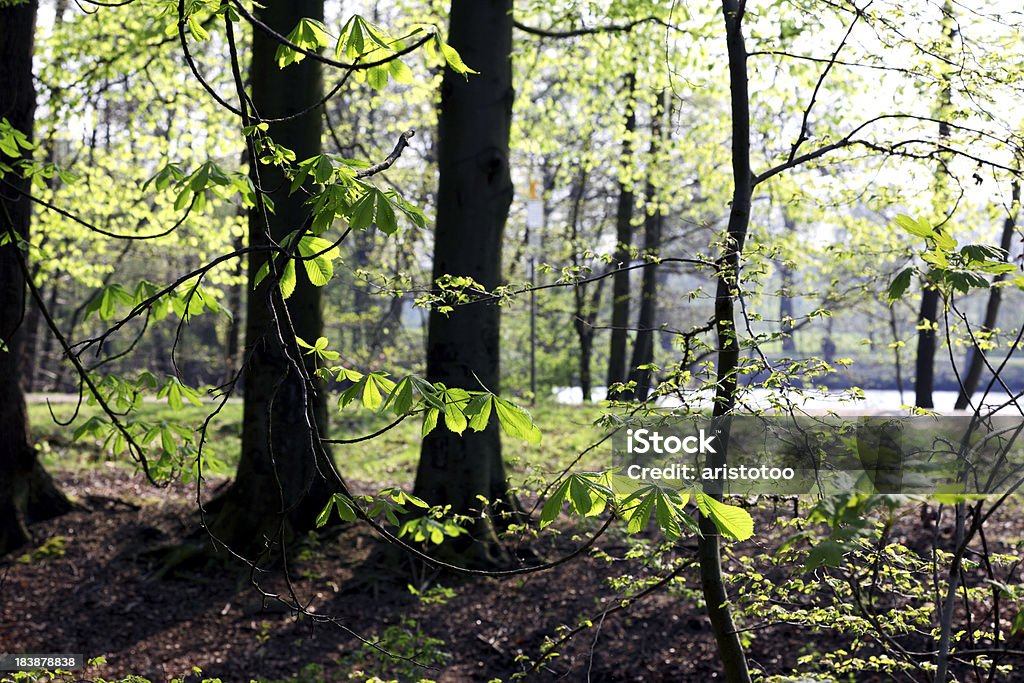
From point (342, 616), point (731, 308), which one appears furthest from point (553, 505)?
point (342, 616)

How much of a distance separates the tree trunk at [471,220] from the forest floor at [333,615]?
1.79 ft

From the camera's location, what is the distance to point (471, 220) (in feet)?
18.9

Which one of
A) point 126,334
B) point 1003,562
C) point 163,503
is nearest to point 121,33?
point 163,503

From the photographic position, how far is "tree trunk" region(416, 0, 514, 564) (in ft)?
18.9

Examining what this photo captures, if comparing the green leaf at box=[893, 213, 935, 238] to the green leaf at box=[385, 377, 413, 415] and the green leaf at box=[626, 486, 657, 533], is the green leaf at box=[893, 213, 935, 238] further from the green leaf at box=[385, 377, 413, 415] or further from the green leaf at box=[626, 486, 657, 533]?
the green leaf at box=[385, 377, 413, 415]

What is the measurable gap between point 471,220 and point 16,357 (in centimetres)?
363

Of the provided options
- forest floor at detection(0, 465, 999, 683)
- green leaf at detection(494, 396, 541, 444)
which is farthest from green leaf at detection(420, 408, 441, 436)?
forest floor at detection(0, 465, 999, 683)

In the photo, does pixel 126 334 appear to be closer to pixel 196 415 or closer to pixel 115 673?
pixel 196 415

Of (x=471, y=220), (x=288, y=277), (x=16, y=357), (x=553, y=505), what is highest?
(x=471, y=220)

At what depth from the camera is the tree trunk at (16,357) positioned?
562 centimetres

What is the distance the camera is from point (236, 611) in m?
5.61

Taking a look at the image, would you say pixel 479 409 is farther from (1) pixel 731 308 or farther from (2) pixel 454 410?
(1) pixel 731 308

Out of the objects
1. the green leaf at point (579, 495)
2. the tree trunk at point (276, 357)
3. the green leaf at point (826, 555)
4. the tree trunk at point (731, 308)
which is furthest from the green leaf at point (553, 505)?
the tree trunk at point (276, 357)

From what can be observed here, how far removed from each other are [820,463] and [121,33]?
27.8 ft
